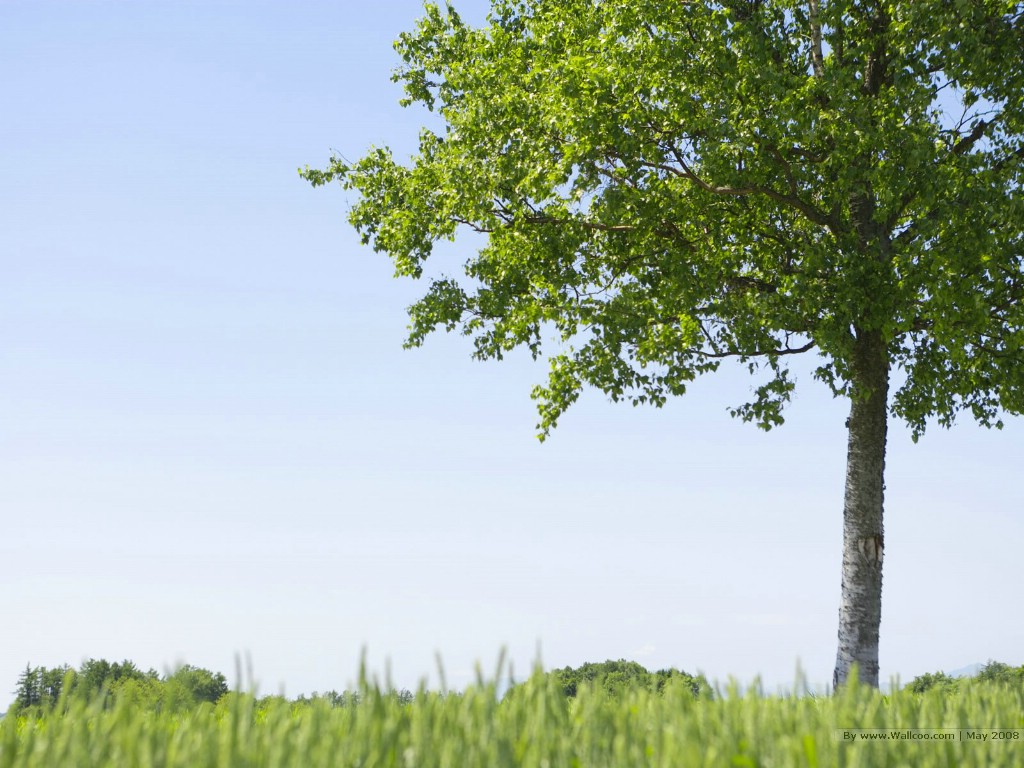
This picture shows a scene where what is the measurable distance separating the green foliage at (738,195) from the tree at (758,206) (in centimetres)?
5

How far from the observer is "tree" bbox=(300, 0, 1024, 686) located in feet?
45.3

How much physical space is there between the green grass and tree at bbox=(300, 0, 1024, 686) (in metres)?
9.60

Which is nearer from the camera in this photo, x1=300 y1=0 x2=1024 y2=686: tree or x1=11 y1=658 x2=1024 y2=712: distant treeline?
x1=11 y1=658 x2=1024 y2=712: distant treeline

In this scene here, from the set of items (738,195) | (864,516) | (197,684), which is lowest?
(197,684)

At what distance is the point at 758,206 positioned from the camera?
55.5 ft

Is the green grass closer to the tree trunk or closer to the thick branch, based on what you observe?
the tree trunk

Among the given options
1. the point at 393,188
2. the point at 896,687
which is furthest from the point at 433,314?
the point at 896,687

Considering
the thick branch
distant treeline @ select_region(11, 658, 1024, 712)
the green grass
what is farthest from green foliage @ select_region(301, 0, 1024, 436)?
the green grass

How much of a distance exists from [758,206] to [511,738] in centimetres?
1449

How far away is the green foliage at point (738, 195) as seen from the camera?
1378cm

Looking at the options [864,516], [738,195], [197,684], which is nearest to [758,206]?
[738,195]

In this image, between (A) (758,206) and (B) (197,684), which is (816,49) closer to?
(A) (758,206)

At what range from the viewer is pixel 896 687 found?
521 centimetres

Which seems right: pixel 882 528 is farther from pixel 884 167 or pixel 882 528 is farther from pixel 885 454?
pixel 884 167
